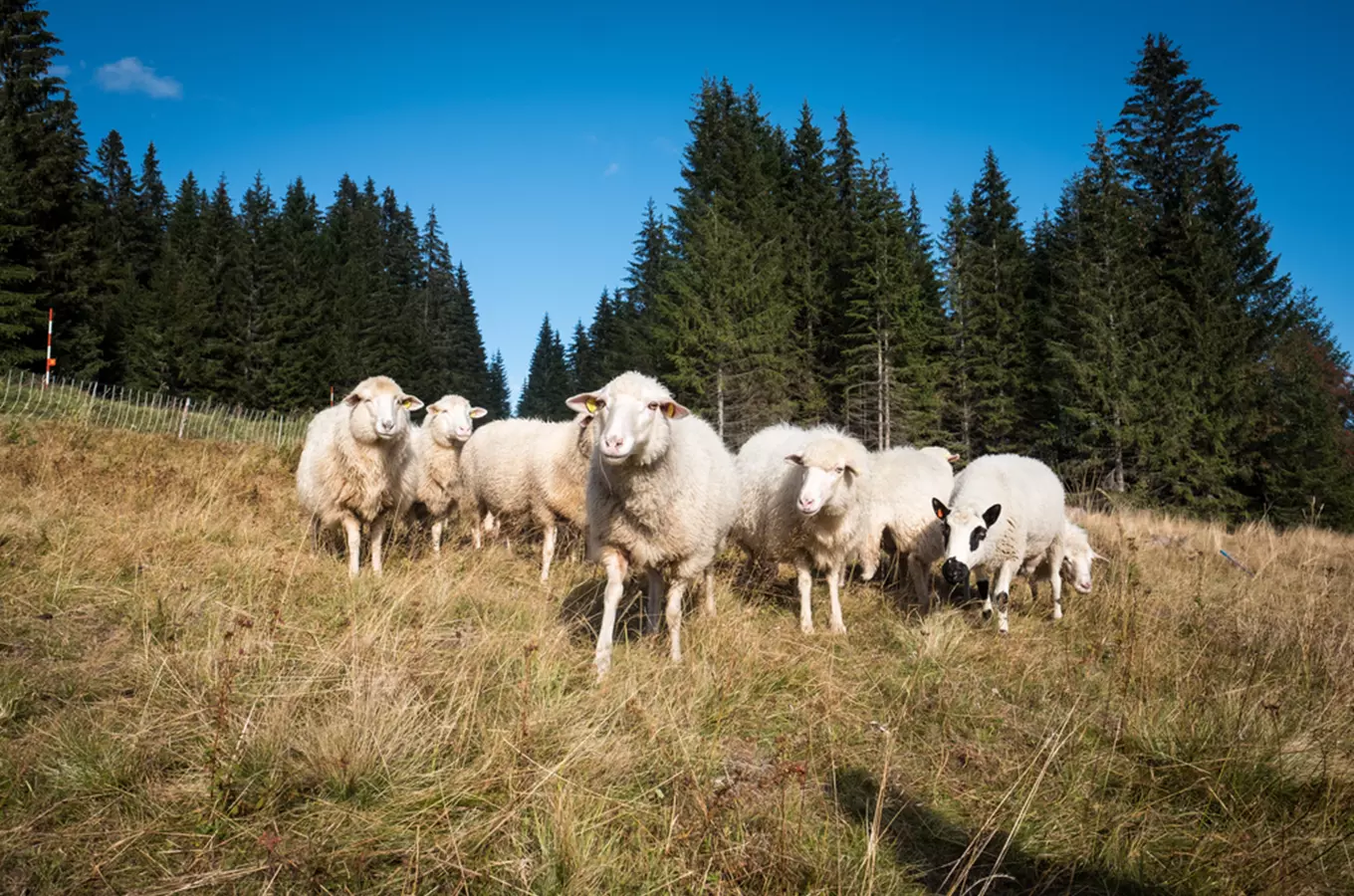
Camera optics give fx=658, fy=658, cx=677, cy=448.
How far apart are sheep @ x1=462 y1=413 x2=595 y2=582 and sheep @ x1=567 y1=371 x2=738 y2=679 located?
288 cm

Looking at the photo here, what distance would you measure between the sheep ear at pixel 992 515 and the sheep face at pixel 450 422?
22.0ft

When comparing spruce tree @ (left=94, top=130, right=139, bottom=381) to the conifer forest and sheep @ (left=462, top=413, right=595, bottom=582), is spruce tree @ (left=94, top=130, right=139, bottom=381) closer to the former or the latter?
the conifer forest

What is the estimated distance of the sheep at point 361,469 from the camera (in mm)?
6879

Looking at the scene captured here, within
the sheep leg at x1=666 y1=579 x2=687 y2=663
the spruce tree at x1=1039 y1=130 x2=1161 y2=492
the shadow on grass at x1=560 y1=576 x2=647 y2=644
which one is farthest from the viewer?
the spruce tree at x1=1039 y1=130 x2=1161 y2=492

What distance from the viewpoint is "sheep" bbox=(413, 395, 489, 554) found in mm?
9477

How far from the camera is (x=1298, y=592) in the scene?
7457 millimetres

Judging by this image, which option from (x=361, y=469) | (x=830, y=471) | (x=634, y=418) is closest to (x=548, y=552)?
(x=361, y=469)

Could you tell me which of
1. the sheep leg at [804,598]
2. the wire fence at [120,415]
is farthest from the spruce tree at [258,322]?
the sheep leg at [804,598]

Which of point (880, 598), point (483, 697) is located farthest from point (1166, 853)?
point (880, 598)

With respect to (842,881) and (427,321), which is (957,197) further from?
(427,321)

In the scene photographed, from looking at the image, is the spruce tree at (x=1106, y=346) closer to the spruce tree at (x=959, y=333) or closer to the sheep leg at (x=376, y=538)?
the spruce tree at (x=959, y=333)

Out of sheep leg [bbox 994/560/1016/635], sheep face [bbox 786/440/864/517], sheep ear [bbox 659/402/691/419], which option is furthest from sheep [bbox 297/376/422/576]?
sheep leg [bbox 994/560/1016/635]

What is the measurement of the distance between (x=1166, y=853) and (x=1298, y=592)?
22.5ft

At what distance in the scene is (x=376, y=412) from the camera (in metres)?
6.89
